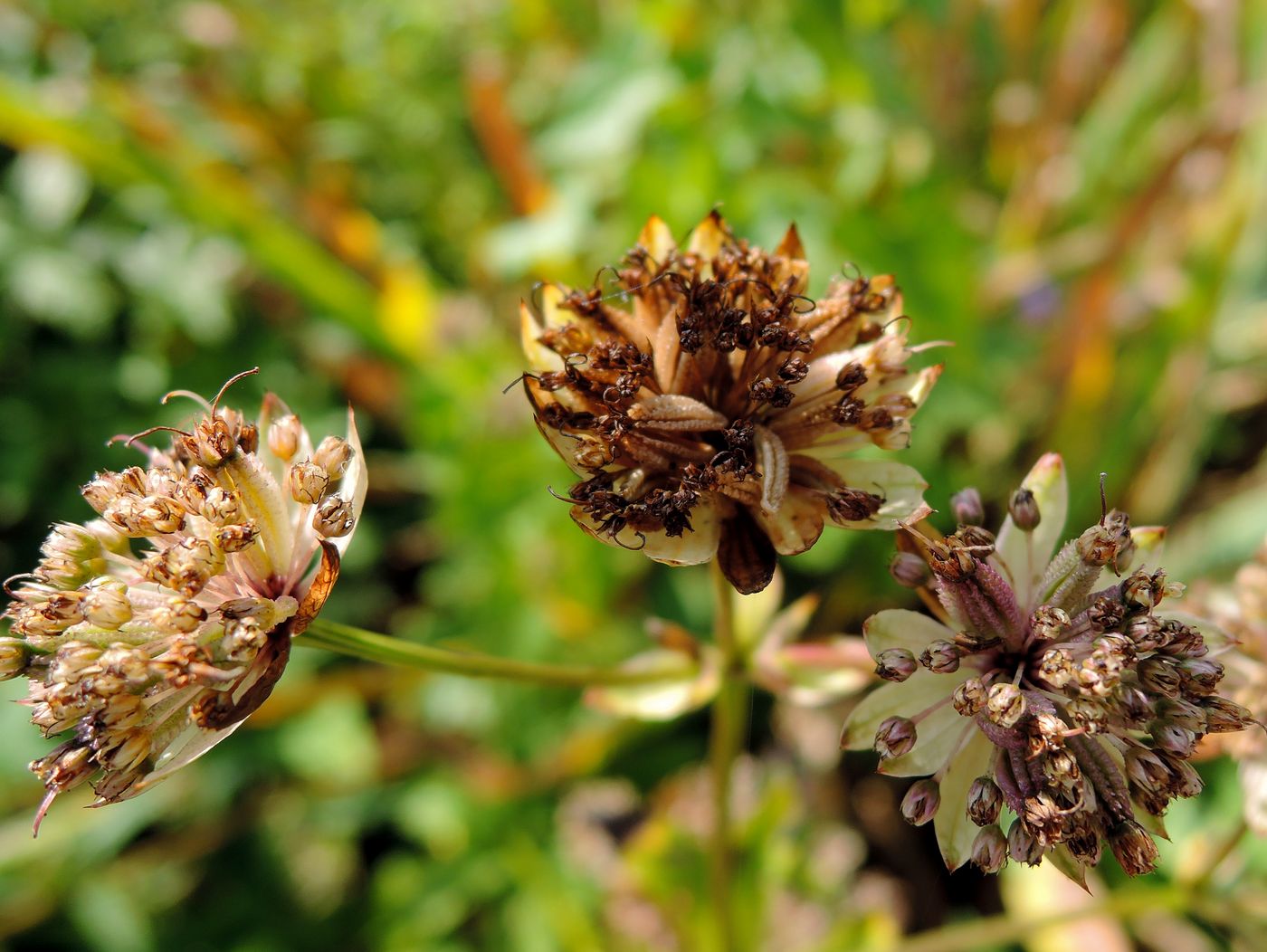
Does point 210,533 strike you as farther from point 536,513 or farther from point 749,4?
point 749,4

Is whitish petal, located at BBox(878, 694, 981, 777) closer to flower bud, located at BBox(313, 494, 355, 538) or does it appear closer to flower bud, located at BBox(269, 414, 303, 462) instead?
flower bud, located at BBox(313, 494, 355, 538)

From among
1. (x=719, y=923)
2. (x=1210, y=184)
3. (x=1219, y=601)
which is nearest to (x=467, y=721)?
(x=719, y=923)

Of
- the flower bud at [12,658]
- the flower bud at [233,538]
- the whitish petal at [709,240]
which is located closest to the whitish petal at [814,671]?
the whitish petal at [709,240]

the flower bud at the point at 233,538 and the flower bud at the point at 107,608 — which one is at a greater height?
the flower bud at the point at 233,538

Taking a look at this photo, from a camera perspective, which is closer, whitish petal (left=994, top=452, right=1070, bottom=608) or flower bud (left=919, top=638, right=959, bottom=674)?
flower bud (left=919, top=638, right=959, bottom=674)

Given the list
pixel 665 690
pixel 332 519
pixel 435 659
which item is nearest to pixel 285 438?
pixel 332 519

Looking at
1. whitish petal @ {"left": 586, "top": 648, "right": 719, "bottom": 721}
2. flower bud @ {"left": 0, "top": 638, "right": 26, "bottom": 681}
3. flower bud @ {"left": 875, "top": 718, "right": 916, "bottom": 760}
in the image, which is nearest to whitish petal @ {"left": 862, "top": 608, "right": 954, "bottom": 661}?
flower bud @ {"left": 875, "top": 718, "right": 916, "bottom": 760}

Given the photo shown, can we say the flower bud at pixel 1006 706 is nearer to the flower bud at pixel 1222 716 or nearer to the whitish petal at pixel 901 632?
the whitish petal at pixel 901 632
